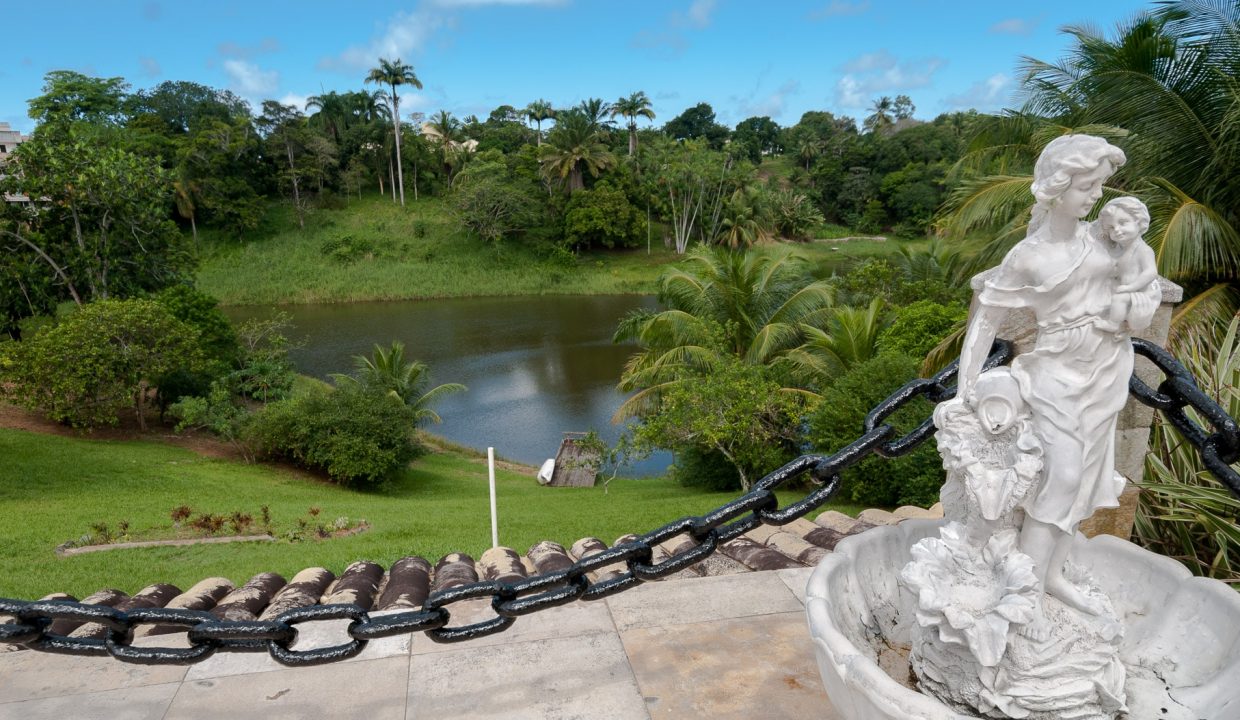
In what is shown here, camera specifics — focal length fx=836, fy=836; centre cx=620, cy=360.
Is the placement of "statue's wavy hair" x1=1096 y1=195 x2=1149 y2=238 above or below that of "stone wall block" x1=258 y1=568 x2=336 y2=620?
above

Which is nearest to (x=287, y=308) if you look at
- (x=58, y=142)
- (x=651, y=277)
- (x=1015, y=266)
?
(x=651, y=277)

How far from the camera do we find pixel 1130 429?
3.72m

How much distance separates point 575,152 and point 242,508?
3451cm

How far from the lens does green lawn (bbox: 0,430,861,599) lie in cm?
878

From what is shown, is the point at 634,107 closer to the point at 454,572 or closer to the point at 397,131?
the point at 397,131

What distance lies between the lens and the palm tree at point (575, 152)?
1747 inches

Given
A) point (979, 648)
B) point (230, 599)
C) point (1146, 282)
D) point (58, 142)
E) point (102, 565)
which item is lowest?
point (102, 565)

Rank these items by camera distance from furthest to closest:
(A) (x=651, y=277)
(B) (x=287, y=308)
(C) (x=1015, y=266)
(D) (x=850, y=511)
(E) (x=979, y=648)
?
(A) (x=651, y=277) < (B) (x=287, y=308) < (D) (x=850, y=511) < (C) (x=1015, y=266) < (E) (x=979, y=648)

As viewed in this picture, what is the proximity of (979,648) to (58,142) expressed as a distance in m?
22.6

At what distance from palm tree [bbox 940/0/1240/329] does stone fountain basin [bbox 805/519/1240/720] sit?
20.0ft

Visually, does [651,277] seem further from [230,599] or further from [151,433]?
[230,599]

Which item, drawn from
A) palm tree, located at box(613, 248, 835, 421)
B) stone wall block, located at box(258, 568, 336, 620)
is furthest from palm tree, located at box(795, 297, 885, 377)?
stone wall block, located at box(258, 568, 336, 620)

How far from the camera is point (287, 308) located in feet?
131

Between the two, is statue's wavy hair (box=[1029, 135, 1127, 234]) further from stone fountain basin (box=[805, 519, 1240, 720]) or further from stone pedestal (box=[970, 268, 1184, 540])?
stone fountain basin (box=[805, 519, 1240, 720])
